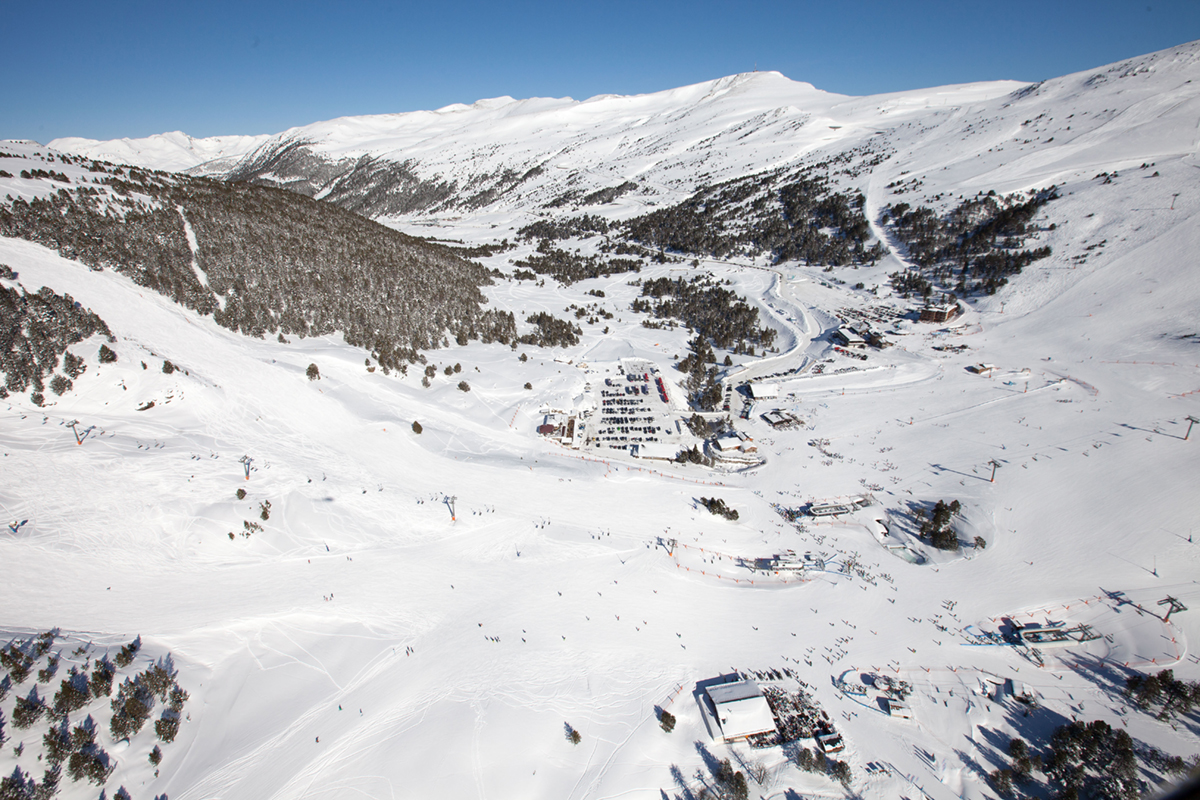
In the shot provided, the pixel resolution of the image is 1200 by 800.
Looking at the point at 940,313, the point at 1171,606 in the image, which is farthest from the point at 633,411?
the point at 940,313

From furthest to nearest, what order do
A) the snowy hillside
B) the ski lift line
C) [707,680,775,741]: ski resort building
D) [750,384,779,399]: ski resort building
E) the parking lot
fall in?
[750,384,779,399]: ski resort building
the parking lot
the ski lift line
[707,680,775,741]: ski resort building
the snowy hillside

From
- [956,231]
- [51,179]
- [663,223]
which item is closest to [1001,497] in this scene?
[956,231]

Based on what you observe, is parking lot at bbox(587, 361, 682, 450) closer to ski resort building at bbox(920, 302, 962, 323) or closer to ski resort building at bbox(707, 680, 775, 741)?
ski resort building at bbox(707, 680, 775, 741)

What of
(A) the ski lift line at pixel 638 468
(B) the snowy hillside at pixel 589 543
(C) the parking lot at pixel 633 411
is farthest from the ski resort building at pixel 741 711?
(C) the parking lot at pixel 633 411

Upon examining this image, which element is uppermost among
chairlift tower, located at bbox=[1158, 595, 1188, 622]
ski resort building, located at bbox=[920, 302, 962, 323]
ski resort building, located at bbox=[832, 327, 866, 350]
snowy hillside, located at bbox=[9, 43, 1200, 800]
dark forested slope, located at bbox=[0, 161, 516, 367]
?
dark forested slope, located at bbox=[0, 161, 516, 367]

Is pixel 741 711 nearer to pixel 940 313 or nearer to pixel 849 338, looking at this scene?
pixel 849 338

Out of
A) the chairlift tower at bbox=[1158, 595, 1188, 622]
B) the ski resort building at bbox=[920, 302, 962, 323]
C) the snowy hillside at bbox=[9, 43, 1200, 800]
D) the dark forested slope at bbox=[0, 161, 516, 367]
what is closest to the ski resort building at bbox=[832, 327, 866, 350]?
the snowy hillside at bbox=[9, 43, 1200, 800]
